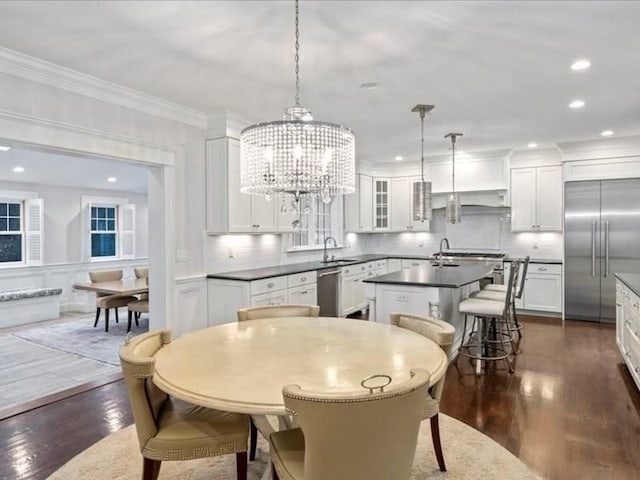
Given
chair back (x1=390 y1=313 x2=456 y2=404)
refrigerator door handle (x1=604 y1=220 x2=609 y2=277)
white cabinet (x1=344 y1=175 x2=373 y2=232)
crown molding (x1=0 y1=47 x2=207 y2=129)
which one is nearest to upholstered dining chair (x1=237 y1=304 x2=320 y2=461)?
chair back (x1=390 y1=313 x2=456 y2=404)

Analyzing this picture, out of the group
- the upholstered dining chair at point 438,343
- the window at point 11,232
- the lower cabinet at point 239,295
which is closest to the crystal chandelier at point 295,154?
the upholstered dining chair at point 438,343

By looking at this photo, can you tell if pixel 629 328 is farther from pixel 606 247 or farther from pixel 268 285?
pixel 268 285

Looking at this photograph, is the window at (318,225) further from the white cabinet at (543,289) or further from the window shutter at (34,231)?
the window shutter at (34,231)

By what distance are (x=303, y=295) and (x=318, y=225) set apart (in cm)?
185

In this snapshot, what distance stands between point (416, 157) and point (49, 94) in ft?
17.7

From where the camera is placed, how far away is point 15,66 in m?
2.93

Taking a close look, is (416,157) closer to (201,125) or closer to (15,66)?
(201,125)

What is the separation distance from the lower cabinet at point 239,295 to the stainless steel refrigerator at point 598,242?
412 centimetres

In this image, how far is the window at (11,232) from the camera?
7031 mm

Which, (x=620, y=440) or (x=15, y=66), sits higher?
(x=15, y=66)

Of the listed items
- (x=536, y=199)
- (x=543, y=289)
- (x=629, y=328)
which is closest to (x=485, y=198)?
(x=536, y=199)

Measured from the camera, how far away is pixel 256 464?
94.8 inches

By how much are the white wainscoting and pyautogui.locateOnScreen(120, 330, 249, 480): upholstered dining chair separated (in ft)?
20.8

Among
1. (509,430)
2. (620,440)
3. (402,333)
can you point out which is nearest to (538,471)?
(509,430)
